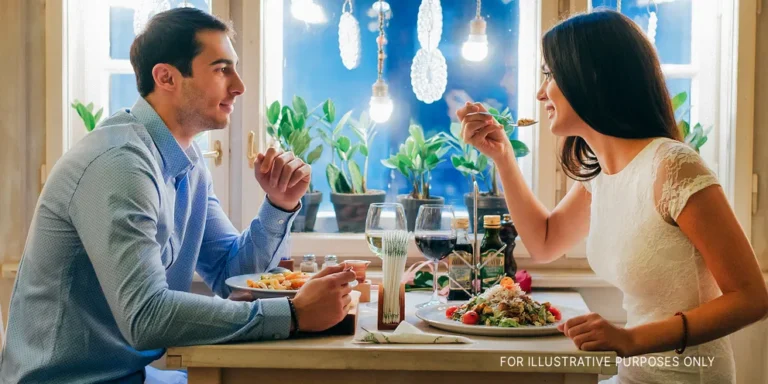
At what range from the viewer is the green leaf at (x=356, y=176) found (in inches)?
108

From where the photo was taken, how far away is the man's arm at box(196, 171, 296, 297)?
1.93m

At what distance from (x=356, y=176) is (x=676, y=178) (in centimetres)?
143

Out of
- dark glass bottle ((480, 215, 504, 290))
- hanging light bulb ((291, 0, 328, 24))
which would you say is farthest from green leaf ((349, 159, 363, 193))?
dark glass bottle ((480, 215, 504, 290))

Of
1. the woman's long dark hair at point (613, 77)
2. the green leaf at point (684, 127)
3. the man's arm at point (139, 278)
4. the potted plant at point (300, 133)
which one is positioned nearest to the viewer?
the man's arm at point (139, 278)

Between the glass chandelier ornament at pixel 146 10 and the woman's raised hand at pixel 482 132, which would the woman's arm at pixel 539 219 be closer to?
the woman's raised hand at pixel 482 132

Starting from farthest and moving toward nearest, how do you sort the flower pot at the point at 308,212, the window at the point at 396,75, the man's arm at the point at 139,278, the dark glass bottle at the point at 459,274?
the window at the point at 396,75 < the flower pot at the point at 308,212 < the dark glass bottle at the point at 459,274 < the man's arm at the point at 139,278

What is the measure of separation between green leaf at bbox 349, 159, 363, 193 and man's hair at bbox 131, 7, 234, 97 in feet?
3.44

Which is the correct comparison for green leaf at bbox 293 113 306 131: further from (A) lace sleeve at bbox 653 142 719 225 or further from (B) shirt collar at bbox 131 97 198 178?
(A) lace sleeve at bbox 653 142 719 225

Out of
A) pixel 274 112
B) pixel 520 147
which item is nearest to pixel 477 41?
pixel 520 147

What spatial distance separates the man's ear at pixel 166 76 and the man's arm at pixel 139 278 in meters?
0.34

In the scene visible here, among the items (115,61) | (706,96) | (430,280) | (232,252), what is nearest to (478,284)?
(430,280)

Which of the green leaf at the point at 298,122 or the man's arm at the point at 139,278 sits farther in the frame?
the green leaf at the point at 298,122

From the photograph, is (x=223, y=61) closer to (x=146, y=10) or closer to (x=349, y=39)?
(x=146, y=10)

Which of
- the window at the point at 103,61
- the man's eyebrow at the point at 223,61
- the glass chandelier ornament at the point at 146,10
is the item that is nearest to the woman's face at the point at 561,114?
the man's eyebrow at the point at 223,61
